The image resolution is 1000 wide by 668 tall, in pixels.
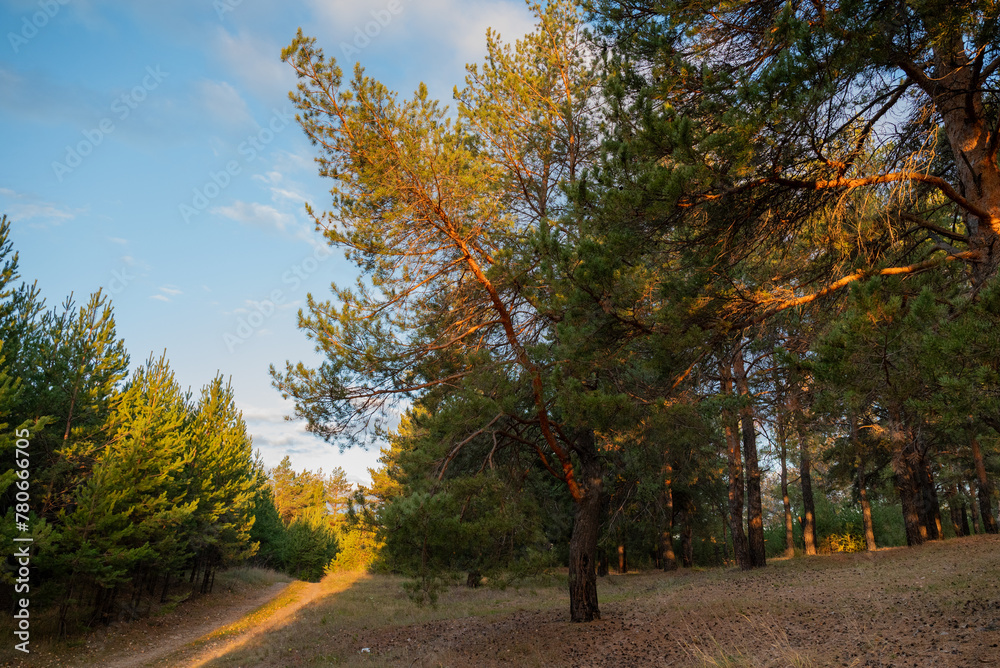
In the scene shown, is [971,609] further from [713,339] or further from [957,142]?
[957,142]

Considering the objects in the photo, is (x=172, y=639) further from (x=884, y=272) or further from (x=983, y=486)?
(x=983, y=486)

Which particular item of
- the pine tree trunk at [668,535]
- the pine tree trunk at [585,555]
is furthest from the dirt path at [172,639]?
the pine tree trunk at [668,535]

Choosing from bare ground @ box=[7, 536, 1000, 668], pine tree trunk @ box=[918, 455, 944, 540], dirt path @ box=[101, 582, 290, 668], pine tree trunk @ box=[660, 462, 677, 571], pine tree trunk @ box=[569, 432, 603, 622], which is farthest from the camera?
pine tree trunk @ box=[918, 455, 944, 540]

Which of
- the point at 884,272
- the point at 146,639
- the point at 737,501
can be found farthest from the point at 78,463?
the point at 737,501

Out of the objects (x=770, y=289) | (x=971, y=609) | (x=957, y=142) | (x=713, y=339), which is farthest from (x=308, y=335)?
(x=971, y=609)

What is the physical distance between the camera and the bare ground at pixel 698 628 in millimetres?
5594

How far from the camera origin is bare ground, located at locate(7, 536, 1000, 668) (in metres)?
5.59

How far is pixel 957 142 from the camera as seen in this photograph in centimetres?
520

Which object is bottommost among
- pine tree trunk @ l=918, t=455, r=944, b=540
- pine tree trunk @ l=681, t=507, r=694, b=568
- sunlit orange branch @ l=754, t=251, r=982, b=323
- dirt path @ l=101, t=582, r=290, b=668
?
dirt path @ l=101, t=582, r=290, b=668

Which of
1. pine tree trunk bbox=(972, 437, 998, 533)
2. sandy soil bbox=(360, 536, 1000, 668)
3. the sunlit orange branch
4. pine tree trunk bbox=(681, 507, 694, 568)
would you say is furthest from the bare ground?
pine tree trunk bbox=(681, 507, 694, 568)

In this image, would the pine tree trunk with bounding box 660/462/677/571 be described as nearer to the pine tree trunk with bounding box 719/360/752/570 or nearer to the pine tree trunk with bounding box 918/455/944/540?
the pine tree trunk with bounding box 719/360/752/570

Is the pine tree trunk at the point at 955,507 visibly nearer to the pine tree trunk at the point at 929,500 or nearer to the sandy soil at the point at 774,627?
the pine tree trunk at the point at 929,500

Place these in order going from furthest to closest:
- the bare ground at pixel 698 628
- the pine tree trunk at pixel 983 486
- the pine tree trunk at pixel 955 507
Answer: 1. the pine tree trunk at pixel 955 507
2. the pine tree trunk at pixel 983 486
3. the bare ground at pixel 698 628

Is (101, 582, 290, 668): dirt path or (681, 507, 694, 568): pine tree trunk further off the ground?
(681, 507, 694, 568): pine tree trunk
